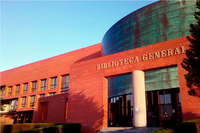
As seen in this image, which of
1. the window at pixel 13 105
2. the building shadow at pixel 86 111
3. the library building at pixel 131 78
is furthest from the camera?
the window at pixel 13 105

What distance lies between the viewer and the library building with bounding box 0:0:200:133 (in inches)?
680

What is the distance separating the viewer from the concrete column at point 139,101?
16688 mm

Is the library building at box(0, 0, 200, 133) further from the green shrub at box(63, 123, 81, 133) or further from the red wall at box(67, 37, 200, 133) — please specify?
the green shrub at box(63, 123, 81, 133)

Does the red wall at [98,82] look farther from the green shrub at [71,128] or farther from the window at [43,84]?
the window at [43,84]

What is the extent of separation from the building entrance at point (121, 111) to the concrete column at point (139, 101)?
10337 mm

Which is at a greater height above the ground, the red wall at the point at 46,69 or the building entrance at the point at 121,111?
the red wall at the point at 46,69

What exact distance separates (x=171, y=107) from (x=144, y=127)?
9.65 m

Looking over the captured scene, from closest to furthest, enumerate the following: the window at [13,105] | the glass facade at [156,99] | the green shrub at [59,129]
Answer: the green shrub at [59,129] < the glass facade at [156,99] < the window at [13,105]

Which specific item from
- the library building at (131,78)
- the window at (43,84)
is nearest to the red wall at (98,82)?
the library building at (131,78)

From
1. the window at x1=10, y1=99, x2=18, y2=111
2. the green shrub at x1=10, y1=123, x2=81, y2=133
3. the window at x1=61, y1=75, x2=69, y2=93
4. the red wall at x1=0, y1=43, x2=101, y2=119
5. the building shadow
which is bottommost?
the green shrub at x1=10, y1=123, x2=81, y2=133

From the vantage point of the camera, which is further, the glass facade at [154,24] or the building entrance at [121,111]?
the building entrance at [121,111]

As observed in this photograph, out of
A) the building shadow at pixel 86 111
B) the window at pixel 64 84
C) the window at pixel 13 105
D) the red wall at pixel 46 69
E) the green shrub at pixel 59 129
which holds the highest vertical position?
the red wall at pixel 46 69

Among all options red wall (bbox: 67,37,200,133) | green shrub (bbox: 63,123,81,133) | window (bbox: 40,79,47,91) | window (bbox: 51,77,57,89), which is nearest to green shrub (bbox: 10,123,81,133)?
green shrub (bbox: 63,123,81,133)

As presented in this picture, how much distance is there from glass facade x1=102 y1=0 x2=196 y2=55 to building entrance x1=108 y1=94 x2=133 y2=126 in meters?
7.47
